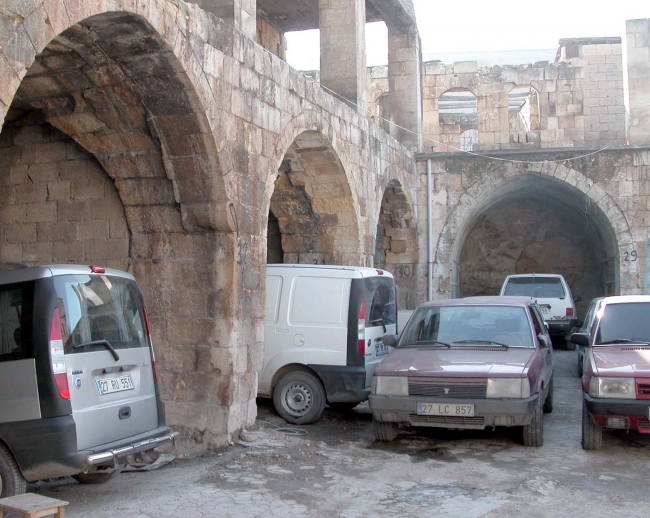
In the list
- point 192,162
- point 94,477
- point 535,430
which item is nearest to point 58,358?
point 94,477

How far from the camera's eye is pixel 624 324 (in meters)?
7.78

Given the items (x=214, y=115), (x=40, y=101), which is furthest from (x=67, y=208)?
(x=214, y=115)

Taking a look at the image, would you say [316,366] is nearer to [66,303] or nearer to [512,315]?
[512,315]

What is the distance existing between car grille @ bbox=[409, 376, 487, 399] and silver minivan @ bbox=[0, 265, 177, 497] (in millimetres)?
2435

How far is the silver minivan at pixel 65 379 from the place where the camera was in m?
4.93

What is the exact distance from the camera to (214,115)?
24.1 ft

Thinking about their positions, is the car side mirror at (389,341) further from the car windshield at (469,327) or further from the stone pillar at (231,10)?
the stone pillar at (231,10)

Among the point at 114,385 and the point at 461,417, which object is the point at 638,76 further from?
the point at 114,385

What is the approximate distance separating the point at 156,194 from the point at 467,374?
354cm

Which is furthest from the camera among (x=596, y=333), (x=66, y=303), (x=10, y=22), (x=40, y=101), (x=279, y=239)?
(x=279, y=239)

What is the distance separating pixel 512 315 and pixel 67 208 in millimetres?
4976

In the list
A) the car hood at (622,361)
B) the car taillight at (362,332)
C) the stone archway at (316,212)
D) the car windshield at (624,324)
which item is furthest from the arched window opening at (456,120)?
the car hood at (622,361)

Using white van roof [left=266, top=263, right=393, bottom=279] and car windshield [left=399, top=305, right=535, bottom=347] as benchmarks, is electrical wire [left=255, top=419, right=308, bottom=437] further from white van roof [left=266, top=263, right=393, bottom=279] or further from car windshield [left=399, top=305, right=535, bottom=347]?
white van roof [left=266, top=263, right=393, bottom=279]

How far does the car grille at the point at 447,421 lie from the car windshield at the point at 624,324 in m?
1.69
